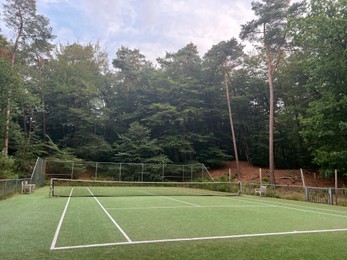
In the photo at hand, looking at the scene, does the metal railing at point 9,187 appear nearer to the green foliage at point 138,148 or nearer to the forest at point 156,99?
the forest at point 156,99

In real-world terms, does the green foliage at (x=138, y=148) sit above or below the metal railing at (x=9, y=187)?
above

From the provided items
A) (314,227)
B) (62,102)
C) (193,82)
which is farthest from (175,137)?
(314,227)

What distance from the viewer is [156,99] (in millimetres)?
34906

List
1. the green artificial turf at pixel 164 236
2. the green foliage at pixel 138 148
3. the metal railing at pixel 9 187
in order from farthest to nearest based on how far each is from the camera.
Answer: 1. the green foliage at pixel 138 148
2. the metal railing at pixel 9 187
3. the green artificial turf at pixel 164 236

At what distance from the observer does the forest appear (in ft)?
81.7

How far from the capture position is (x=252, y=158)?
110 ft

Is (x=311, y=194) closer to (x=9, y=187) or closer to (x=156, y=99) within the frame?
(x=9, y=187)


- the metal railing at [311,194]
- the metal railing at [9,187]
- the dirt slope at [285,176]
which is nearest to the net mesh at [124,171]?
the dirt slope at [285,176]

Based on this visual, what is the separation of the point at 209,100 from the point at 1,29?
22.3 meters

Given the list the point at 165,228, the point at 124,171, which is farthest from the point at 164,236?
the point at 124,171

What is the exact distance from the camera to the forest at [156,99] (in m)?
24.9

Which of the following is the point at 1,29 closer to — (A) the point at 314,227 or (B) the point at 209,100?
(B) the point at 209,100

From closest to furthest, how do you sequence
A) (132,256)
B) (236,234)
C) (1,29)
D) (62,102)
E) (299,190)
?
(132,256) < (236,234) < (299,190) < (1,29) < (62,102)

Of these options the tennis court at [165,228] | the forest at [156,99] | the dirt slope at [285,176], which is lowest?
the tennis court at [165,228]
